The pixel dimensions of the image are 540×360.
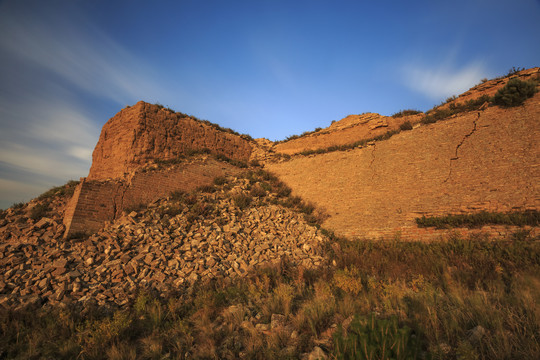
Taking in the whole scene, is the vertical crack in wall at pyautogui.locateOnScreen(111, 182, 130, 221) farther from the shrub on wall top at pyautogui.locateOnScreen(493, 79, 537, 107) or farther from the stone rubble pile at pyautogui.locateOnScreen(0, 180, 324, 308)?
the shrub on wall top at pyautogui.locateOnScreen(493, 79, 537, 107)

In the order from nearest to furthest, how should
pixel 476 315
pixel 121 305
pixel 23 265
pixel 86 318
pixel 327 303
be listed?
pixel 476 315 < pixel 327 303 < pixel 86 318 < pixel 121 305 < pixel 23 265

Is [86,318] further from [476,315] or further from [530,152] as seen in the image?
[530,152]

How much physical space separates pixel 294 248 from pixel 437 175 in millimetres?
6065

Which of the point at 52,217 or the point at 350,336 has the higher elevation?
the point at 52,217

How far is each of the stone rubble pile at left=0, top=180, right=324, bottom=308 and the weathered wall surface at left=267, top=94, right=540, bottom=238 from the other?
8.03 ft

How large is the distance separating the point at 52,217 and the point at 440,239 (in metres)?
14.0

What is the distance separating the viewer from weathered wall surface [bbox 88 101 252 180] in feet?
38.7

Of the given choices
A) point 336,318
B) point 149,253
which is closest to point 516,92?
point 336,318

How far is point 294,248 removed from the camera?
880 centimetres

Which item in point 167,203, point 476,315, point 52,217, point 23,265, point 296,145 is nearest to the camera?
point 476,315

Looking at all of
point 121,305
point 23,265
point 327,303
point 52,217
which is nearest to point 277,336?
point 327,303

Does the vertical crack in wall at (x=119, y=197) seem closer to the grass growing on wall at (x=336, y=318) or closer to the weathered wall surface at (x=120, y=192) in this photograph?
the weathered wall surface at (x=120, y=192)

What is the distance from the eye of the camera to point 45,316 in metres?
5.12

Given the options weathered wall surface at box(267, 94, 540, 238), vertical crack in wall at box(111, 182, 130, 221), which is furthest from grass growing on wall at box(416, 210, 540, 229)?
vertical crack in wall at box(111, 182, 130, 221)
